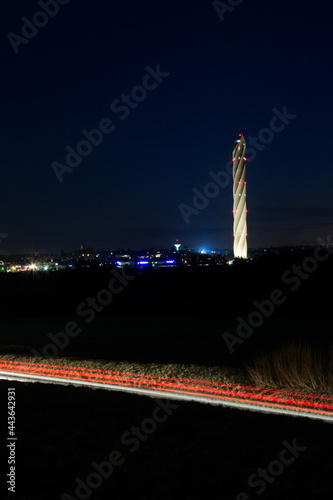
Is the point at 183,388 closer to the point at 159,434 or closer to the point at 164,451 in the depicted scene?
the point at 159,434

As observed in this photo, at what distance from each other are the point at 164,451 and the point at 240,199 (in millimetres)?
76040

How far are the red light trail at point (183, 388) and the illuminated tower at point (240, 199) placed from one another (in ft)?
230

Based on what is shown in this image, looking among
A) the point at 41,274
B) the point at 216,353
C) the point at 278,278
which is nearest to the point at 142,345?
the point at 216,353

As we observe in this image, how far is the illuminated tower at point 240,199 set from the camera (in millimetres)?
79500

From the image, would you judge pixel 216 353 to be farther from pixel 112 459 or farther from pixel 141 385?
pixel 112 459

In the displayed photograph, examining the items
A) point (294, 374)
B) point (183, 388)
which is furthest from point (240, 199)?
point (183, 388)

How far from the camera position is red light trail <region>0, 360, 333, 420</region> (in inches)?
277

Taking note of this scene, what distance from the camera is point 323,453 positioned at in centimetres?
543

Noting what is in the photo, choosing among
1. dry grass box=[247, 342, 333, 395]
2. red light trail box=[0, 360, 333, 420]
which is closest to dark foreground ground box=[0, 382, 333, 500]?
red light trail box=[0, 360, 333, 420]

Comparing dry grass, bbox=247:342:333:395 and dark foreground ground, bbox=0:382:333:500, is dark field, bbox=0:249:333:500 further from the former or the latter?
dry grass, bbox=247:342:333:395

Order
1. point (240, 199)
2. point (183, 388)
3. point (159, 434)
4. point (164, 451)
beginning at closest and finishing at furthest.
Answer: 1. point (164, 451)
2. point (159, 434)
3. point (183, 388)
4. point (240, 199)

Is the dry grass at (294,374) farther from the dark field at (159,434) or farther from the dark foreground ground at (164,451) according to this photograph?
the dark foreground ground at (164,451)

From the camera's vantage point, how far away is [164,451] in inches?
218

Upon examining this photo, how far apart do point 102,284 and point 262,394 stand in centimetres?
2741
